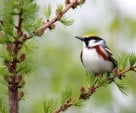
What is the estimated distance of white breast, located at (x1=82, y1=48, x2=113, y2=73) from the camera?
→ 9.09ft

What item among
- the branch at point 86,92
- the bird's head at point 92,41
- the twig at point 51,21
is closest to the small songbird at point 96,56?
the bird's head at point 92,41

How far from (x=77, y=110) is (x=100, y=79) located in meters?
2.03

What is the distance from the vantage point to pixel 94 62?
9.41 ft

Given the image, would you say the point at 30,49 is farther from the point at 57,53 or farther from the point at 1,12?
the point at 57,53

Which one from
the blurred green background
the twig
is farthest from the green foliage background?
the twig

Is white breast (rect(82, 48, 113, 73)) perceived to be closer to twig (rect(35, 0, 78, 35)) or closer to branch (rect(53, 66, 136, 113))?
branch (rect(53, 66, 136, 113))

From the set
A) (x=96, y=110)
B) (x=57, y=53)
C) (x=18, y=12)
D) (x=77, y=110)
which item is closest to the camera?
(x=18, y=12)

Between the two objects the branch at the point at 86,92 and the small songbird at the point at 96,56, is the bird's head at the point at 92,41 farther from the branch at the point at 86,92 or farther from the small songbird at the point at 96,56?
the branch at the point at 86,92

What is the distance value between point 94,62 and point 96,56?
0.20 feet

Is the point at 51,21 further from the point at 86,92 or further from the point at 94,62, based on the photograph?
the point at 94,62

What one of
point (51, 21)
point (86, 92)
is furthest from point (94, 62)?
point (51, 21)

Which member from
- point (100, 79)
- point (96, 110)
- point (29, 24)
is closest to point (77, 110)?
point (96, 110)

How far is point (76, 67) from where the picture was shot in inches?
165

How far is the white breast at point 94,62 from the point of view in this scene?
2770 mm
